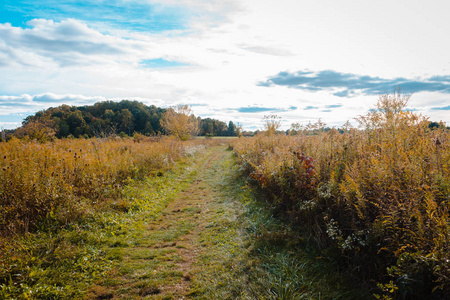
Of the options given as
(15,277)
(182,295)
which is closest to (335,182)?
(182,295)

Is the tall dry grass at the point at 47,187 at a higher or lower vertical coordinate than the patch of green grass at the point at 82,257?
higher

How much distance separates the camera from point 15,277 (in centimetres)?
368

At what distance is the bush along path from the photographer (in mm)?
3543

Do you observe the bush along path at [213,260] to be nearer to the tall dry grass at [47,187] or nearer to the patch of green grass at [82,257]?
the patch of green grass at [82,257]

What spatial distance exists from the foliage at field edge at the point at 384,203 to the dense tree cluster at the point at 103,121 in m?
16.0

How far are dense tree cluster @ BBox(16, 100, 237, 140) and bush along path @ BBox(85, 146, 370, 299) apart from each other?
41.6 feet

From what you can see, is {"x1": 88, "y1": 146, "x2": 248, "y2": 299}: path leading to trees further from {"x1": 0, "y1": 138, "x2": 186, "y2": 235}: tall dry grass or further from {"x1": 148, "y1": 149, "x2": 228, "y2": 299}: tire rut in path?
{"x1": 0, "y1": 138, "x2": 186, "y2": 235}: tall dry grass

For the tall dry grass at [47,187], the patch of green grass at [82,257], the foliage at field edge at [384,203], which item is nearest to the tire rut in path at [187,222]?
the patch of green grass at [82,257]

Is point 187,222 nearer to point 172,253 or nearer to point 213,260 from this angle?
point 172,253

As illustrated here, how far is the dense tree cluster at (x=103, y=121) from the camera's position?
17.9 metres

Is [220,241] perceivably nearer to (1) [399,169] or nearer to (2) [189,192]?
(1) [399,169]

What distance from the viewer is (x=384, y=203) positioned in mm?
3330

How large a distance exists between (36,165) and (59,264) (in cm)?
371

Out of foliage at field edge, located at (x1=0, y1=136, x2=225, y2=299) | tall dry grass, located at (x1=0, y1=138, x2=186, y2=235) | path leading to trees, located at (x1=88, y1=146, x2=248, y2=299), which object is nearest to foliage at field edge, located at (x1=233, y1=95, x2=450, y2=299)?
path leading to trees, located at (x1=88, y1=146, x2=248, y2=299)
